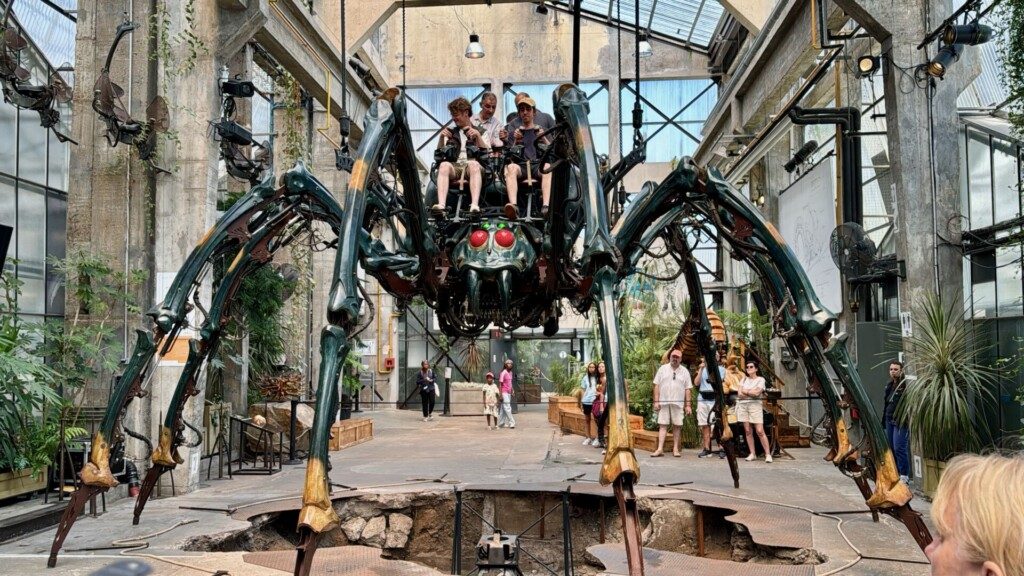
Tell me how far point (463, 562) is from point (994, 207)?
24.0 feet

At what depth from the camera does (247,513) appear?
28.6ft

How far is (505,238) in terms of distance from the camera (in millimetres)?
6465

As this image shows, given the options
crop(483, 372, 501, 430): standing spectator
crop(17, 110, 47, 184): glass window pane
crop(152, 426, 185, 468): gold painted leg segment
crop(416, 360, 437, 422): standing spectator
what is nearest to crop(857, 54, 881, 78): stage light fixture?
crop(152, 426, 185, 468): gold painted leg segment

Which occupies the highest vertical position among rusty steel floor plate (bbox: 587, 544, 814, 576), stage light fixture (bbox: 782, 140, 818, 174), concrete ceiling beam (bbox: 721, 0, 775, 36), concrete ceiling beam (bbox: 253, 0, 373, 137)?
concrete ceiling beam (bbox: 721, 0, 775, 36)

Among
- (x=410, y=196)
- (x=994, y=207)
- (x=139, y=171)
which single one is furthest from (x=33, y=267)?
(x=994, y=207)

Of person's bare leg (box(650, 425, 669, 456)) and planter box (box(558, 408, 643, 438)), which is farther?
planter box (box(558, 408, 643, 438))

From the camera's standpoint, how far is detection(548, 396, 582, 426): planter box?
21234 mm

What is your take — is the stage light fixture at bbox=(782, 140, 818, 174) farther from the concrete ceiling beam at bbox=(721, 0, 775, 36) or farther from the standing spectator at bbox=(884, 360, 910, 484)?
the standing spectator at bbox=(884, 360, 910, 484)

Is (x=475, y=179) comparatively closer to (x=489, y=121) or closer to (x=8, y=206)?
(x=489, y=121)

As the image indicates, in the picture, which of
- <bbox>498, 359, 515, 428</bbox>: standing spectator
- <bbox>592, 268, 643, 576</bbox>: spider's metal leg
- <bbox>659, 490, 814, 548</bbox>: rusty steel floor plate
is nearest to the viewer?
<bbox>592, 268, 643, 576</bbox>: spider's metal leg

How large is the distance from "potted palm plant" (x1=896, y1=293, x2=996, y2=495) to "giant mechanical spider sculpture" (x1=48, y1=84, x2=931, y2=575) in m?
3.48

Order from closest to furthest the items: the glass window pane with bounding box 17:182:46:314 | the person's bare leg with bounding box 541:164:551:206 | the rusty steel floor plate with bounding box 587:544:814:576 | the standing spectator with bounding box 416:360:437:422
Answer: the rusty steel floor plate with bounding box 587:544:814:576, the person's bare leg with bounding box 541:164:551:206, the glass window pane with bounding box 17:182:46:314, the standing spectator with bounding box 416:360:437:422

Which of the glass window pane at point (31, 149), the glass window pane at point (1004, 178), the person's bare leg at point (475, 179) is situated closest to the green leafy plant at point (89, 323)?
the glass window pane at point (31, 149)

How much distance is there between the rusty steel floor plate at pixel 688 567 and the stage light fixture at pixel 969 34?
5.73 meters
